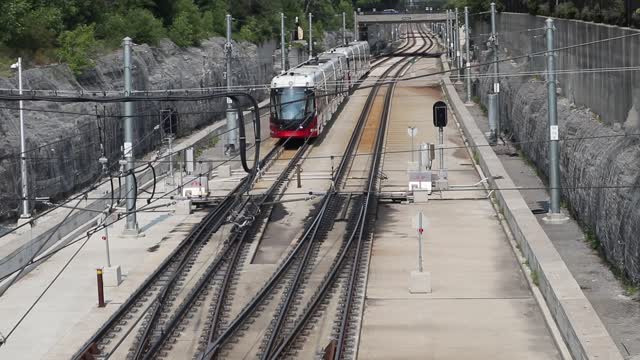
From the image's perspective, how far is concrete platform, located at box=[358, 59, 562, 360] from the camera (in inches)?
788

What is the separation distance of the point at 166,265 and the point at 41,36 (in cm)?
2002

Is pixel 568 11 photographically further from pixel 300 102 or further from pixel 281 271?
pixel 281 271

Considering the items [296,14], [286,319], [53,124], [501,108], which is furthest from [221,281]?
[296,14]

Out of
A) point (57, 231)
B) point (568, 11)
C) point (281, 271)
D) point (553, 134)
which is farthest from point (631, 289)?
point (568, 11)

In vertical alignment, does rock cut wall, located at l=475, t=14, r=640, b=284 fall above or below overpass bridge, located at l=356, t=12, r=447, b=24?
below

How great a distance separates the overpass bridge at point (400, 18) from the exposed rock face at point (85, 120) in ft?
204

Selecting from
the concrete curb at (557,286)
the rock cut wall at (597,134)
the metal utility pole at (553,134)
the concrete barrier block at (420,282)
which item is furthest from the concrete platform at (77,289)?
the rock cut wall at (597,134)

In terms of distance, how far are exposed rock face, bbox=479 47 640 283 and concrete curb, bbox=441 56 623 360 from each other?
4.03 ft

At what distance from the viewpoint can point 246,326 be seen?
21.7 m

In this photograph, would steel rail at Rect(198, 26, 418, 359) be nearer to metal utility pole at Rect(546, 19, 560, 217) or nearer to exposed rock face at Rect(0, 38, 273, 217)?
exposed rock face at Rect(0, 38, 273, 217)

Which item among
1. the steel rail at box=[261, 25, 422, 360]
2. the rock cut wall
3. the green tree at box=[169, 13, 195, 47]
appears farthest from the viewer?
the green tree at box=[169, 13, 195, 47]

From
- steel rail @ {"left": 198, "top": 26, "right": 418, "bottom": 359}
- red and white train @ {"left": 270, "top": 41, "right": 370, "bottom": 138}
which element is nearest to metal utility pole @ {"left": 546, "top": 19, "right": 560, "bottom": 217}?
steel rail @ {"left": 198, "top": 26, "right": 418, "bottom": 359}

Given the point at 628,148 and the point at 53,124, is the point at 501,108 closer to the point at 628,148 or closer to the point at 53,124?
the point at 53,124

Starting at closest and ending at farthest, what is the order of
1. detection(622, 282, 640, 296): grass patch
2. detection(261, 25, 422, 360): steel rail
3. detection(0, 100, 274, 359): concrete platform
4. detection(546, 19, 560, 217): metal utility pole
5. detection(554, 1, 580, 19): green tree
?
detection(261, 25, 422, 360): steel rail → detection(0, 100, 274, 359): concrete platform → detection(622, 282, 640, 296): grass patch → detection(546, 19, 560, 217): metal utility pole → detection(554, 1, 580, 19): green tree
